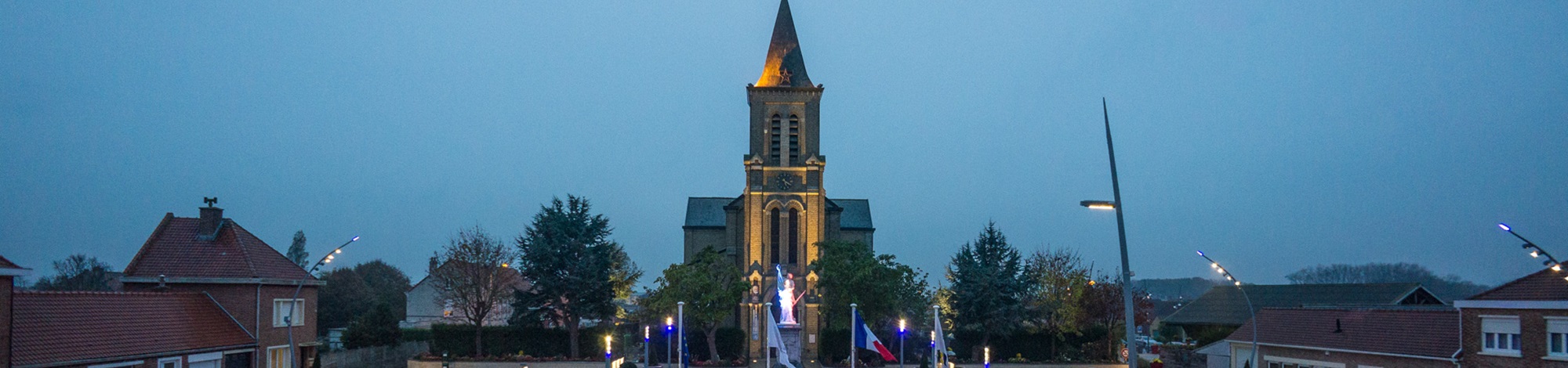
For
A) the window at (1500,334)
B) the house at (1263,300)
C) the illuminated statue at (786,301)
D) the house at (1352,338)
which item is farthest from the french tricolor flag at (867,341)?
the house at (1263,300)

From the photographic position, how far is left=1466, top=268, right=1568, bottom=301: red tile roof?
26547mm

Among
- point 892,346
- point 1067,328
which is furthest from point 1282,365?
point 892,346

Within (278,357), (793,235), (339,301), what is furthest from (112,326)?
(339,301)

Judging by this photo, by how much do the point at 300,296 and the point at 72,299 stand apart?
8.59 m

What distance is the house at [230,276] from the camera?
1288 inches

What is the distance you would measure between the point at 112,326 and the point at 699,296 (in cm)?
2445

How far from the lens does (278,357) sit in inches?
1368

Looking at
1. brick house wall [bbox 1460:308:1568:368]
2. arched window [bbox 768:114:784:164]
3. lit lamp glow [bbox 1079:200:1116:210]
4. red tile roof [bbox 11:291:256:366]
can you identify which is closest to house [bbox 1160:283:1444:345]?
brick house wall [bbox 1460:308:1568:368]

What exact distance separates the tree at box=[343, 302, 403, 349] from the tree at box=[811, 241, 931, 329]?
20.8 meters

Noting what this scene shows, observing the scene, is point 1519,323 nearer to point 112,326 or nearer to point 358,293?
point 112,326

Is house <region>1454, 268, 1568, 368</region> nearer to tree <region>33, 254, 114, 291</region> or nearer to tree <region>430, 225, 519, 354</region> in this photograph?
tree <region>430, 225, 519, 354</region>

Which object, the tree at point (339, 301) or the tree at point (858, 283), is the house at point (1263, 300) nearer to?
the tree at point (858, 283)

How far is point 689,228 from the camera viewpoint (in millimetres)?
65625

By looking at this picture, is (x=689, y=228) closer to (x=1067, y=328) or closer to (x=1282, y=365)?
(x=1067, y=328)
